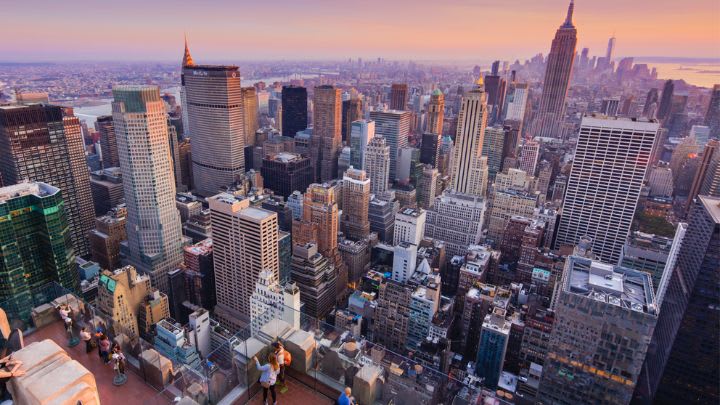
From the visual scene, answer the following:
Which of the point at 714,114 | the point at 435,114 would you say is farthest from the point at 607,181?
the point at 714,114

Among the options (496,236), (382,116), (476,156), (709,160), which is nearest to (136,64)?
(382,116)

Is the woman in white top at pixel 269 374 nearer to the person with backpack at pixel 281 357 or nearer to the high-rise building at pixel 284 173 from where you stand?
the person with backpack at pixel 281 357

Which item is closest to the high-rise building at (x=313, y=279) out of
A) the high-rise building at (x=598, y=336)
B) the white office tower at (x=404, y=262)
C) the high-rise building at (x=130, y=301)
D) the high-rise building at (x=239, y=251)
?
the high-rise building at (x=239, y=251)

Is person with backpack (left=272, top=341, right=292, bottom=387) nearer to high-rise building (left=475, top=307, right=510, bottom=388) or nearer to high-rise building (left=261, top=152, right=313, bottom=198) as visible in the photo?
high-rise building (left=475, top=307, right=510, bottom=388)

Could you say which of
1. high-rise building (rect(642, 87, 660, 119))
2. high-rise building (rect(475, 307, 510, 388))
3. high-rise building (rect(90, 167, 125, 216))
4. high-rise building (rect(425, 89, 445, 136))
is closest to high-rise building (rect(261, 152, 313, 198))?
high-rise building (rect(90, 167, 125, 216))

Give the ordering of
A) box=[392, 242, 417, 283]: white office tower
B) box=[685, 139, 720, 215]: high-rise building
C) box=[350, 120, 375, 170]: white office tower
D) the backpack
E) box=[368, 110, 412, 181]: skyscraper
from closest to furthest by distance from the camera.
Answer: the backpack → box=[392, 242, 417, 283]: white office tower → box=[685, 139, 720, 215]: high-rise building → box=[350, 120, 375, 170]: white office tower → box=[368, 110, 412, 181]: skyscraper
